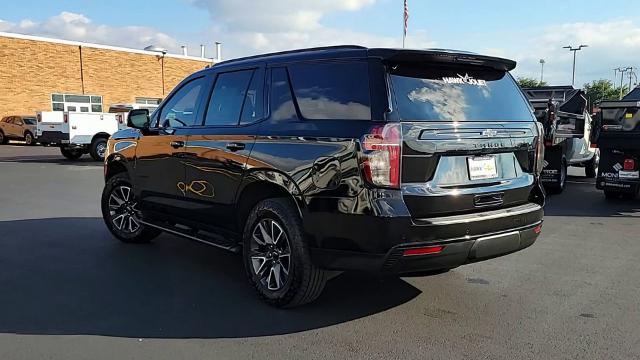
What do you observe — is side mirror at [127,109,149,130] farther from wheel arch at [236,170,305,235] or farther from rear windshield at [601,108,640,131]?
rear windshield at [601,108,640,131]

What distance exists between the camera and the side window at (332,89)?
385 cm

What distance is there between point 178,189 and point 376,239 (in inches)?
99.2

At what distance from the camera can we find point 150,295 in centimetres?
462

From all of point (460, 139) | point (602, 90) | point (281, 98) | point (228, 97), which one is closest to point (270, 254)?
point (281, 98)

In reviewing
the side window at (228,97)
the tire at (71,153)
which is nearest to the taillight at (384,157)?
the side window at (228,97)

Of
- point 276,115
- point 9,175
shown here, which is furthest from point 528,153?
point 9,175

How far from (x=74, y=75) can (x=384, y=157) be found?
118 ft

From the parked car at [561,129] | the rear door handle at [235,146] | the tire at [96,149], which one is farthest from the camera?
the tire at [96,149]

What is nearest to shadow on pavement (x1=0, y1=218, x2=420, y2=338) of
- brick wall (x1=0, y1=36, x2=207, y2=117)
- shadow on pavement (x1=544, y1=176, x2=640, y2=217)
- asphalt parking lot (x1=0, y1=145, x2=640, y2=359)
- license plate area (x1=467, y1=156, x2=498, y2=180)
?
asphalt parking lot (x1=0, y1=145, x2=640, y2=359)

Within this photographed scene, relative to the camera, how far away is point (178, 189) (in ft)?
17.8

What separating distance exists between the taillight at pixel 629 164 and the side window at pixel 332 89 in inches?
291

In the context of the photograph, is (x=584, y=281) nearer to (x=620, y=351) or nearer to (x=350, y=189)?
(x=620, y=351)

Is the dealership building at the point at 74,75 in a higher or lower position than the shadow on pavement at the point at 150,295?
higher

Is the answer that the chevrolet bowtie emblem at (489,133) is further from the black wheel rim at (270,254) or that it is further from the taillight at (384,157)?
the black wheel rim at (270,254)
